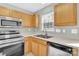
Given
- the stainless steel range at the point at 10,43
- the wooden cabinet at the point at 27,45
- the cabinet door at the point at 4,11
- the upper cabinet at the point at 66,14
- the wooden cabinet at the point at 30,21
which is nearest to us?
the upper cabinet at the point at 66,14

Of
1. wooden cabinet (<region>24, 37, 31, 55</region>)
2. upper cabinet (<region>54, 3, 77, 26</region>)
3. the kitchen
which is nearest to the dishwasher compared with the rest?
the kitchen

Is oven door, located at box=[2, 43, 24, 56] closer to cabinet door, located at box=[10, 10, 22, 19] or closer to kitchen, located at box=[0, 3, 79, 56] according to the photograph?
kitchen, located at box=[0, 3, 79, 56]

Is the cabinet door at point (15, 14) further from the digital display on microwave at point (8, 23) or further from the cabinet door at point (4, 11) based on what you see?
the digital display on microwave at point (8, 23)


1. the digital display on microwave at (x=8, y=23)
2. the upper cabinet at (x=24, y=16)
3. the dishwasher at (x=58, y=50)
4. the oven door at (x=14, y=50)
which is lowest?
the oven door at (x=14, y=50)

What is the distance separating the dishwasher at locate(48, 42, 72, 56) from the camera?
1.16 m

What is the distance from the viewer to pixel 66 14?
1521mm

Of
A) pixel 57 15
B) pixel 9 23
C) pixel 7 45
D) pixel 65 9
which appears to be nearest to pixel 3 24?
pixel 9 23

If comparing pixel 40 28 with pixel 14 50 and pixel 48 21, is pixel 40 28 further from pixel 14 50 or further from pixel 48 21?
pixel 14 50

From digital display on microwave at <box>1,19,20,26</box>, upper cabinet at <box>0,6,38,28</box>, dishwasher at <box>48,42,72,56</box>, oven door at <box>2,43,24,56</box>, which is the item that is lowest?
oven door at <box>2,43,24,56</box>

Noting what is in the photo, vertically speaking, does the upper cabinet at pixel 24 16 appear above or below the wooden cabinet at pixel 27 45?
above

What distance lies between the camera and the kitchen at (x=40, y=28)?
1.39 meters

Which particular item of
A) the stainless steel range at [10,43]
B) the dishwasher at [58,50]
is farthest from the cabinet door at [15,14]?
the dishwasher at [58,50]

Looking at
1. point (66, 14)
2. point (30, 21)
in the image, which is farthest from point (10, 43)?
point (66, 14)

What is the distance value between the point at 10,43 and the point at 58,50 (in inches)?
46.6
